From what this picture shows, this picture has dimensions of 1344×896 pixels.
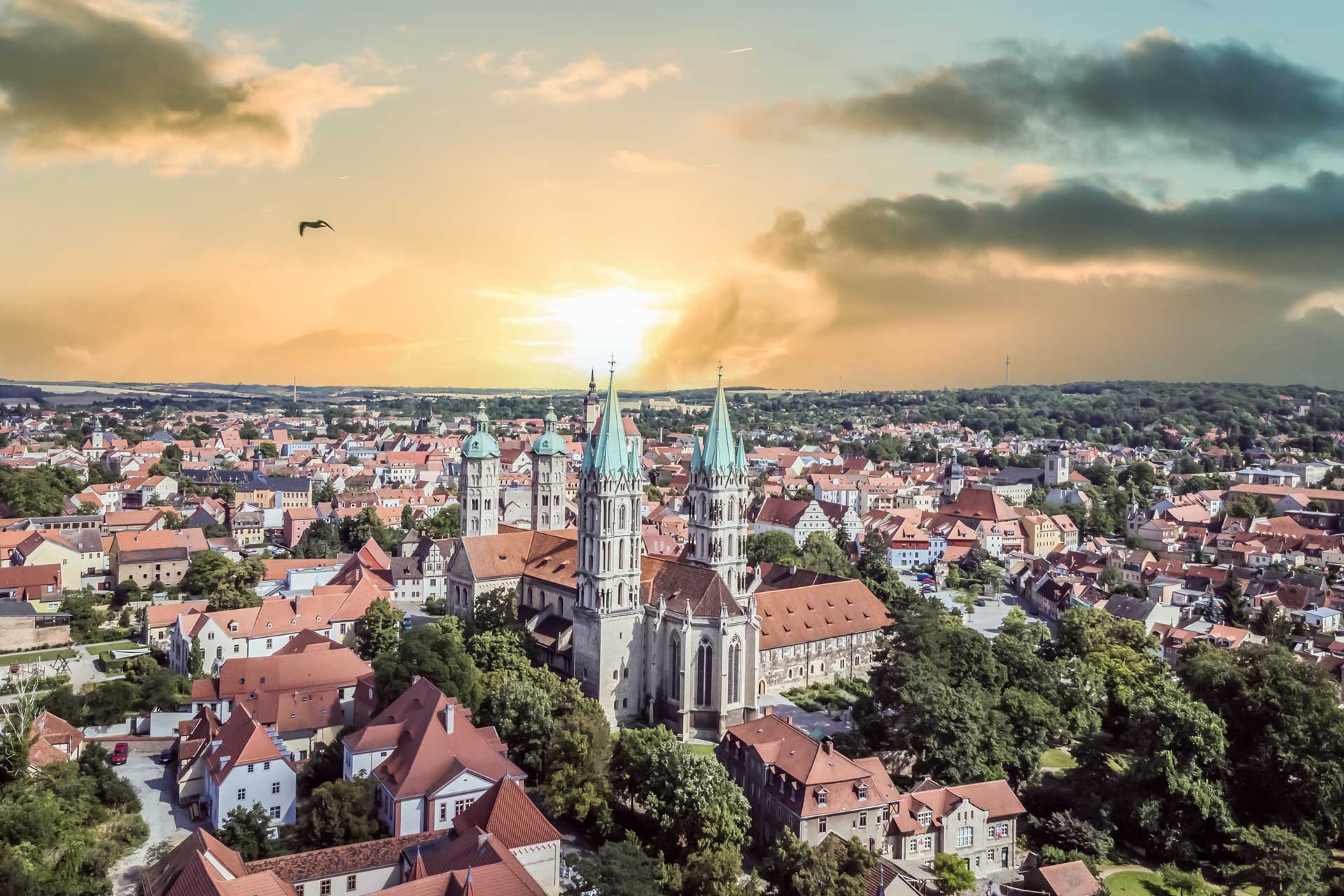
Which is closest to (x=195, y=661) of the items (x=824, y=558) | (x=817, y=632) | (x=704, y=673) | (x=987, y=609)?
(x=704, y=673)

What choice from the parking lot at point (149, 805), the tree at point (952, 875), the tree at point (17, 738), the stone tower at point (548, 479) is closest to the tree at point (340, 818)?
the parking lot at point (149, 805)

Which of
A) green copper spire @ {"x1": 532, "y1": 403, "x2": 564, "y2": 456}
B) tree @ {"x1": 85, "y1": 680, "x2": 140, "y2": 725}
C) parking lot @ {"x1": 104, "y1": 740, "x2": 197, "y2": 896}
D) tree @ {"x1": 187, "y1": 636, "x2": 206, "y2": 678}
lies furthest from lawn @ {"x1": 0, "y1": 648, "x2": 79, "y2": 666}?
green copper spire @ {"x1": 532, "y1": 403, "x2": 564, "y2": 456}

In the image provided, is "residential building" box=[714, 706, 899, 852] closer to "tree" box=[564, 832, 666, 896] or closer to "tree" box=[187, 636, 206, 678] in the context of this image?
"tree" box=[564, 832, 666, 896]

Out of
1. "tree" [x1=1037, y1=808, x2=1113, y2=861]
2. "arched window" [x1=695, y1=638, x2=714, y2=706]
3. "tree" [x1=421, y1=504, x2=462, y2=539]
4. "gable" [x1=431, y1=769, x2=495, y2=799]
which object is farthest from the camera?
"tree" [x1=421, y1=504, x2=462, y2=539]

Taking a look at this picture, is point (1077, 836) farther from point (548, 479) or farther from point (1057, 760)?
point (548, 479)

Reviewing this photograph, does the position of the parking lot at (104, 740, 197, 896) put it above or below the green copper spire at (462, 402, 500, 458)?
below

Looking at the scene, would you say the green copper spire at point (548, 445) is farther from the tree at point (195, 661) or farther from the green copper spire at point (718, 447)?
the tree at point (195, 661)

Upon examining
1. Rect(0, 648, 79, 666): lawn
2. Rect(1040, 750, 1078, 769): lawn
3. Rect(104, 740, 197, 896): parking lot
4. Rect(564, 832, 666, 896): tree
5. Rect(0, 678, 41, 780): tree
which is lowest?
Rect(1040, 750, 1078, 769): lawn
